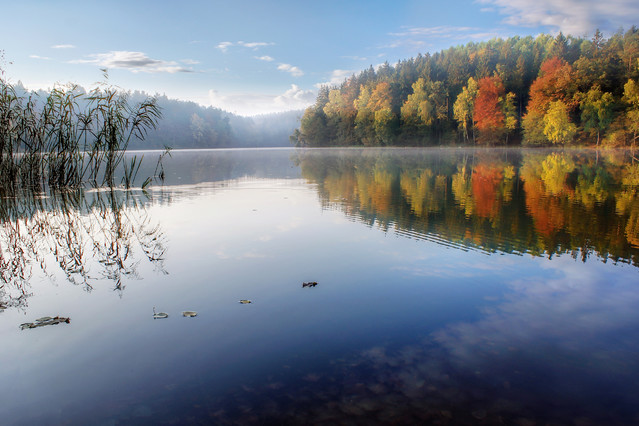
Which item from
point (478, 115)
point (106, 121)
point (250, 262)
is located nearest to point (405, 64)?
point (478, 115)

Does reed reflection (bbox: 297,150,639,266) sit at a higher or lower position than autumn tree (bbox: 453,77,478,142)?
lower

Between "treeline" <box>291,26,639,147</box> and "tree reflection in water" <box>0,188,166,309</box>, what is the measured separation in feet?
219

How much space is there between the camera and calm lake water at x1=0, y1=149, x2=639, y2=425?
12.0 ft

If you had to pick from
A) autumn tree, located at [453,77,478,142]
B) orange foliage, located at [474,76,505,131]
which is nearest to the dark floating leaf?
orange foliage, located at [474,76,505,131]

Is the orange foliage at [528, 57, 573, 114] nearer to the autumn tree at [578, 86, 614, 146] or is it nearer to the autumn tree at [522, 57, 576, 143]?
the autumn tree at [522, 57, 576, 143]

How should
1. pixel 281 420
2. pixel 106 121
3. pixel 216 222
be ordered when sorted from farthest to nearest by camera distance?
pixel 106 121 → pixel 216 222 → pixel 281 420

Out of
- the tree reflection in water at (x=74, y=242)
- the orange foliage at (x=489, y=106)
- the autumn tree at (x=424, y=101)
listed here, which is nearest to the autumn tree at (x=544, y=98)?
the orange foliage at (x=489, y=106)

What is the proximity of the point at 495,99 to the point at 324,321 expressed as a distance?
85080 millimetres

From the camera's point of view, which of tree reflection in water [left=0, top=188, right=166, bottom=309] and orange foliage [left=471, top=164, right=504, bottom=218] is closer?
tree reflection in water [left=0, top=188, right=166, bottom=309]

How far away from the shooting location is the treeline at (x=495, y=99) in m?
65.1

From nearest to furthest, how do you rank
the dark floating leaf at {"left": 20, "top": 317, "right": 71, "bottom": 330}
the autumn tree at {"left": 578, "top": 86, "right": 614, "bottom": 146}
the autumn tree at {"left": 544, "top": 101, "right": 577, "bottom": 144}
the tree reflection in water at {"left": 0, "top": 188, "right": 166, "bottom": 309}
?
the dark floating leaf at {"left": 20, "top": 317, "right": 71, "bottom": 330}, the tree reflection in water at {"left": 0, "top": 188, "right": 166, "bottom": 309}, the autumn tree at {"left": 578, "top": 86, "right": 614, "bottom": 146}, the autumn tree at {"left": 544, "top": 101, "right": 577, "bottom": 144}

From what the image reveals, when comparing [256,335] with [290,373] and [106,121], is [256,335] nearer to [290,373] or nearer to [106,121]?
[290,373]

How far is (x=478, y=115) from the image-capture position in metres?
79.8

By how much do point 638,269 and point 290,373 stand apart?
22.9 feet
